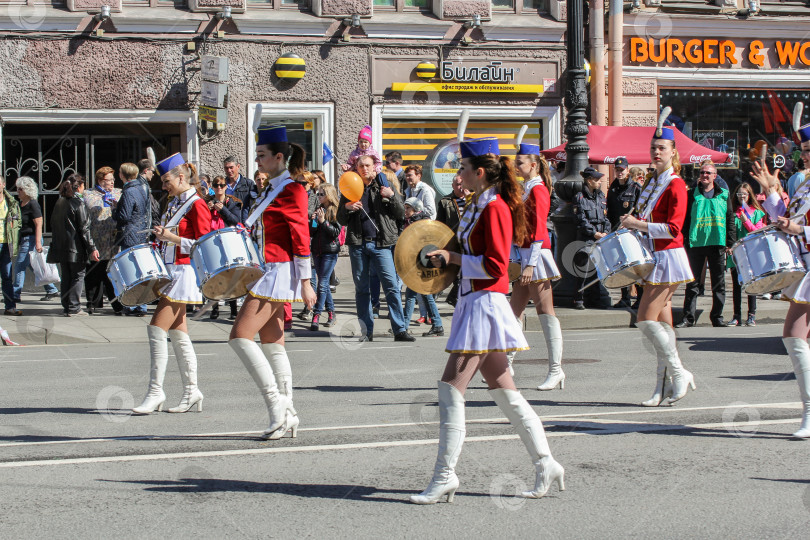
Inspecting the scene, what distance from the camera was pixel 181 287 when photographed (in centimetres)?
787

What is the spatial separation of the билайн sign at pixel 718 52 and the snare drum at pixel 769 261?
1522 centimetres

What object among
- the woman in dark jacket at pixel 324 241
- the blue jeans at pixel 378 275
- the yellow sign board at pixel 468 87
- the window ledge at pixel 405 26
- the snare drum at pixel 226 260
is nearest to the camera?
the snare drum at pixel 226 260

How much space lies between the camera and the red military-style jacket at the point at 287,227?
268 inches

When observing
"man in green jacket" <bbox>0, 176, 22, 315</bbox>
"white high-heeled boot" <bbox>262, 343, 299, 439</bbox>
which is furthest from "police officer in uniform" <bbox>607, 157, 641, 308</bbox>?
"white high-heeled boot" <bbox>262, 343, 299, 439</bbox>

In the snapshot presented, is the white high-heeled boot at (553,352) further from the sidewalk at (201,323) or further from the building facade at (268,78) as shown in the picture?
the building facade at (268,78)

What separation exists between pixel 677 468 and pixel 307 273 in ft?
8.00

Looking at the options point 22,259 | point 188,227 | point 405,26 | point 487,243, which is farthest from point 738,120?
point 487,243

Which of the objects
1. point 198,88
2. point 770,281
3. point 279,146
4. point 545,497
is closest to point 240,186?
point 198,88

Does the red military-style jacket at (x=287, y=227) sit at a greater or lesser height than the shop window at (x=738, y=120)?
lesser

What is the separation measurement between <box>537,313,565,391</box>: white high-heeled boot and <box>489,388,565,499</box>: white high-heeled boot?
3279 mm

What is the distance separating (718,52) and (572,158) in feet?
27.6

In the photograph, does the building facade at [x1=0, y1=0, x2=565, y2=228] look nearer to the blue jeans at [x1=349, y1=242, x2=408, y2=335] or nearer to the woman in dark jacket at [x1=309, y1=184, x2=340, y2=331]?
the woman in dark jacket at [x1=309, y1=184, x2=340, y2=331]

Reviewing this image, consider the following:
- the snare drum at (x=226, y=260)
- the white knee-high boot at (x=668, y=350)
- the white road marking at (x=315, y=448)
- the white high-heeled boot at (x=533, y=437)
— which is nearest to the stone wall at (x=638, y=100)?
the white knee-high boot at (x=668, y=350)

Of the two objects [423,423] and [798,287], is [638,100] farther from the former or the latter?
[423,423]
